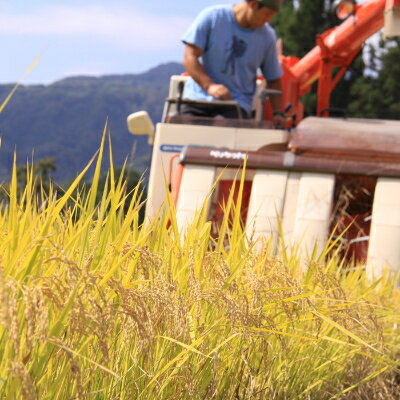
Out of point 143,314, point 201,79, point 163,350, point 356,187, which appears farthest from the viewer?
point 201,79

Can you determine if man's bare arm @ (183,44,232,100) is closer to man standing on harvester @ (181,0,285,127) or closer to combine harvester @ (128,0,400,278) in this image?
man standing on harvester @ (181,0,285,127)

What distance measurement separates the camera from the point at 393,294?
12.0 ft

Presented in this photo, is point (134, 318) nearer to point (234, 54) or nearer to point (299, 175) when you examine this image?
point (299, 175)

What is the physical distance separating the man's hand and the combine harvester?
11 cm

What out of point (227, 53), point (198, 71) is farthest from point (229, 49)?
point (198, 71)

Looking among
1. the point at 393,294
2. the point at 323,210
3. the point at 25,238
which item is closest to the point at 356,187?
the point at 323,210

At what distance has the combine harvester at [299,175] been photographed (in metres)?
4.21

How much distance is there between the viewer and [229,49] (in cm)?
586

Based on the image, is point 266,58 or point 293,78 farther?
point 293,78

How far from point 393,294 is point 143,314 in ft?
7.96

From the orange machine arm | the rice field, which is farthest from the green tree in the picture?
the rice field

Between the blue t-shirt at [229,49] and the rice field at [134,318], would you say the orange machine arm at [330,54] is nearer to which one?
the blue t-shirt at [229,49]

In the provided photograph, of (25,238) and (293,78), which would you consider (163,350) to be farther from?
(293,78)

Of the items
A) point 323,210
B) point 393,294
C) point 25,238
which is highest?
point 25,238
